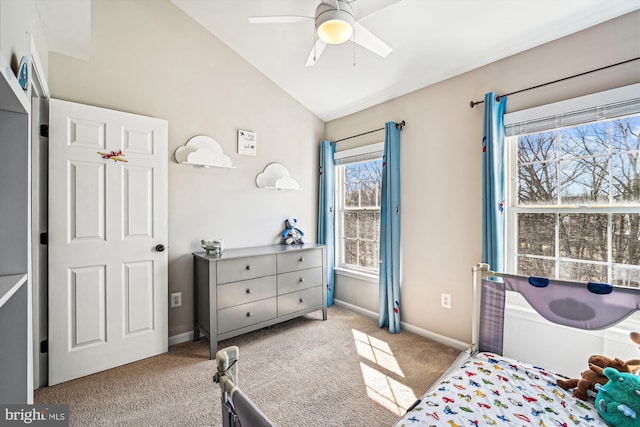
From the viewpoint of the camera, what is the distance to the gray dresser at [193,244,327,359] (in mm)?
2488

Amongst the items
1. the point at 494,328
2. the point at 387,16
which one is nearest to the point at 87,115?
the point at 387,16

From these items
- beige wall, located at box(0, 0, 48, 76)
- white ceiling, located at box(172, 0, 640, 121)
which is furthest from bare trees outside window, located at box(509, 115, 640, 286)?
beige wall, located at box(0, 0, 48, 76)

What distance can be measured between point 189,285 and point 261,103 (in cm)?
210

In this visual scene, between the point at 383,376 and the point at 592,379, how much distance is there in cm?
124

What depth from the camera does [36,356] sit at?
1.99 meters

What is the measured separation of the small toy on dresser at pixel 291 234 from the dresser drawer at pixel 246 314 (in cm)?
78

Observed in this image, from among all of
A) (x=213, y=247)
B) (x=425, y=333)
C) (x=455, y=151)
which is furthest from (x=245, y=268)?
(x=455, y=151)

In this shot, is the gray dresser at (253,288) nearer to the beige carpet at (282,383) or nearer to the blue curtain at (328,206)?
the beige carpet at (282,383)

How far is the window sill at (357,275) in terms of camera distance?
3.31m

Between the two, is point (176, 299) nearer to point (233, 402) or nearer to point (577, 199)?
point (233, 402)

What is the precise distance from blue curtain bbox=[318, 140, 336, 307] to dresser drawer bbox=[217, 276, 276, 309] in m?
1.03

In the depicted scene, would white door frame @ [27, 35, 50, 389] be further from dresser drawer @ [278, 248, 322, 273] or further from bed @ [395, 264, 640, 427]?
bed @ [395, 264, 640, 427]

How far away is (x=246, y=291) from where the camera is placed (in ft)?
8.71

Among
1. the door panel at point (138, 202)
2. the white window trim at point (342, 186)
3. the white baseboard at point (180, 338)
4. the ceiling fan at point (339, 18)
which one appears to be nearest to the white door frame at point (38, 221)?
the door panel at point (138, 202)
